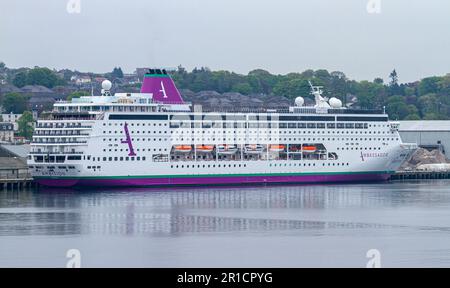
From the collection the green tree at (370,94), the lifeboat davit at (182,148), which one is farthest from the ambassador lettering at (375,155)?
the green tree at (370,94)

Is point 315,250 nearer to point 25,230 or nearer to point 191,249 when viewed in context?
point 191,249

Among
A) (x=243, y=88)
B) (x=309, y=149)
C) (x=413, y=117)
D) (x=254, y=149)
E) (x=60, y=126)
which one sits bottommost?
(x=309, y=149)

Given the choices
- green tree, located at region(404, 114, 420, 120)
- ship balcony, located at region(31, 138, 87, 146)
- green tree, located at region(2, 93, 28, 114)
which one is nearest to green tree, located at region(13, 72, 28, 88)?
green tree, located at region(2, 93, 28, 114)

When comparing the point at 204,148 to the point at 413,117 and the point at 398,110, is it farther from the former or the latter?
the point at 398,110

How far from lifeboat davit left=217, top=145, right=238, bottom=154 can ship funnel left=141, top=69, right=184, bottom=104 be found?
12.7 feet

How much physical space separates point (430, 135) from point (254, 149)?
27079 millimetres

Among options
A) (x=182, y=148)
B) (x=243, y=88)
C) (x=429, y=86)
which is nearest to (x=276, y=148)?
(x=182, y=148)

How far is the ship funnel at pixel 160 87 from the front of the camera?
2714 inches

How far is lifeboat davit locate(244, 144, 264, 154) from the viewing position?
2707 inches

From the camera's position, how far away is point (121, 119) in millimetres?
64062

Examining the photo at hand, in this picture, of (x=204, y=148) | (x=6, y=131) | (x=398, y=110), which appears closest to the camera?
(x=204, y=148)

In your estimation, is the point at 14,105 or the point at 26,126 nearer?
the point at 26,126

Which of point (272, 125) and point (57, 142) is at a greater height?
point (272, 125)

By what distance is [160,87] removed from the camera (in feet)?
227
